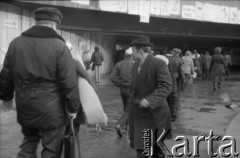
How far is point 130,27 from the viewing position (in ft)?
57.0

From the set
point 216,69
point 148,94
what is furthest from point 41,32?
point 216,69

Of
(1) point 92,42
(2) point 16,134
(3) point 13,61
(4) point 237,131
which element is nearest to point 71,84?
(3) point 13,61

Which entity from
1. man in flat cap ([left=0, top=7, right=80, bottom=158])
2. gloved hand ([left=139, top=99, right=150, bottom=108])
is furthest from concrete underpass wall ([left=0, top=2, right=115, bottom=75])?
man in flat cap ([left=0, top=7, right=80, bottom=158])

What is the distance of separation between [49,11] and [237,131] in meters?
4.49

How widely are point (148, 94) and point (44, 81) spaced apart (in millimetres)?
1435

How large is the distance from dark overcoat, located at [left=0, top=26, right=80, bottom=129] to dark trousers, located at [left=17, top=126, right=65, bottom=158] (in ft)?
0.34

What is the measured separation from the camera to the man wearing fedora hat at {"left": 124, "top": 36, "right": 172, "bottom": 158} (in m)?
4.28

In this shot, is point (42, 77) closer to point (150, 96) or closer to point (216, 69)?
point (150, 96)

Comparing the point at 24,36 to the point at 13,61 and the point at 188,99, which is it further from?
the point at 188,99

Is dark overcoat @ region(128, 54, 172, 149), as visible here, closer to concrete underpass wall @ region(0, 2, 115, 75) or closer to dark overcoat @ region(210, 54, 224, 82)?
concrete underpass wall @ region(0, 2, 115, 75)

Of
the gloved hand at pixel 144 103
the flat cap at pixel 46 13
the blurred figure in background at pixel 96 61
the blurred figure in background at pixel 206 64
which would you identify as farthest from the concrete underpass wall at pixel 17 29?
the blurred figure in background at pixel 206 64

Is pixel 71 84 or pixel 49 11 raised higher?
pixel 49 11

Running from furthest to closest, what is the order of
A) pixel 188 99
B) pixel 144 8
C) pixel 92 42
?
pixel 92 42 → pixel 144 8 → pixel 188 99

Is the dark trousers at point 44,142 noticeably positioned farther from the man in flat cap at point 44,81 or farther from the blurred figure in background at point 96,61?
the blurred figure in background at point 96,61
